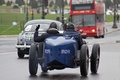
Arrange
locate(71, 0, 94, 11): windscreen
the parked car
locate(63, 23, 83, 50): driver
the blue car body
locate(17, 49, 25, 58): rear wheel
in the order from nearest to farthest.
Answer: the blue car body
locate(63, 23, 83, 50): driver
the parked car
locate(17, 49, 25, 58): rear wheel
locate(71, 0, 94, 11): windscreen

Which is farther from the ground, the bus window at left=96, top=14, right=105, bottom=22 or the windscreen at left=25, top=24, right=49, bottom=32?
the windscreen at left=25, top=24, right=49, bottom=32

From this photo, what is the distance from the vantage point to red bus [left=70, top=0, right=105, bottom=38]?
46.9 metres

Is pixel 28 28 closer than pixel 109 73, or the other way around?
pixel 109 73

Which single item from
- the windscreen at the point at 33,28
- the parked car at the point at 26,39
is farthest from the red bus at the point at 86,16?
the parked car at the point at 26,39

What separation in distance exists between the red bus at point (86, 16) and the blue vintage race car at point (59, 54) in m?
31.8

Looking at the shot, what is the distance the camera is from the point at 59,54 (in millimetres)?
13984

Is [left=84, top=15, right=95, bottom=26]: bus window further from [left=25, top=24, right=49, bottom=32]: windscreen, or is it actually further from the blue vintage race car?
the blue vintage race car

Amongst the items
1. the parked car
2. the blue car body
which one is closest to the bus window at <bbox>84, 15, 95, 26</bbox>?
the parked car

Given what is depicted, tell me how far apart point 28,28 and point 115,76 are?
364 inches

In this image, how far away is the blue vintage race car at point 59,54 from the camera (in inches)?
551

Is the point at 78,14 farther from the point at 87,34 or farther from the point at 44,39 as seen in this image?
the point at 44,39

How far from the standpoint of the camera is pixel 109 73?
51.6ft

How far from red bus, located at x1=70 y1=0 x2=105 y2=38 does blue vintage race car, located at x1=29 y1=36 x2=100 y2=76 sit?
3182 centimetres

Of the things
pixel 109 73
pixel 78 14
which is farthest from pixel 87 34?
pixel 109 73
